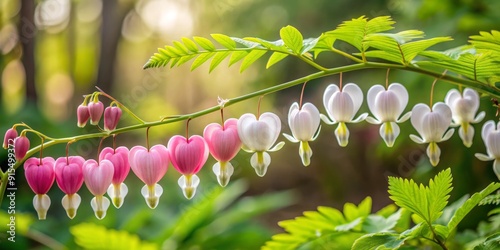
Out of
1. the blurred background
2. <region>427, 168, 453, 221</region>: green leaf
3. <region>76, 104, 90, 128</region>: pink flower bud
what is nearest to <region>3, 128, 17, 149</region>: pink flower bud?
<region>76, 104, 90, 128</region>: pink flower bud

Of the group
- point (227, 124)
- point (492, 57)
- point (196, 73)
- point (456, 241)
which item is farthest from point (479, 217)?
point (196, 73)

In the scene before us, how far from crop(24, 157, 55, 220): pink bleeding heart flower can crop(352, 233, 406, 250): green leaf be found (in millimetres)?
497

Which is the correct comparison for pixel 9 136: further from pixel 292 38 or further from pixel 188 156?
pixel 292 38

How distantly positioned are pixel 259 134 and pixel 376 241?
0.82 ft

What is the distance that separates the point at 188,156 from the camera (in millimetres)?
871

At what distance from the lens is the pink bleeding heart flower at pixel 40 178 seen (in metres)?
0.85

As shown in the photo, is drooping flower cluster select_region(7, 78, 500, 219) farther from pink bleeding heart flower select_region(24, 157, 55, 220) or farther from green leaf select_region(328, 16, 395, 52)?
green leaf select_region(328, 16, 395, 52)

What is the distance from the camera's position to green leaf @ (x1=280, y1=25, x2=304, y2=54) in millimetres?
821

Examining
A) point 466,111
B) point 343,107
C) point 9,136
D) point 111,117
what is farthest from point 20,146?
point 466,111

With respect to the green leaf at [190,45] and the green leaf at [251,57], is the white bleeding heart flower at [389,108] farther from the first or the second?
the green leaf at [190,45]

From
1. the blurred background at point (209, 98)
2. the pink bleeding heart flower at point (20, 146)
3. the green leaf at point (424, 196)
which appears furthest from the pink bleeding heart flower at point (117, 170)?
the blurred background at point (209, 98)

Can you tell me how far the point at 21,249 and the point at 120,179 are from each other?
6.37 ft

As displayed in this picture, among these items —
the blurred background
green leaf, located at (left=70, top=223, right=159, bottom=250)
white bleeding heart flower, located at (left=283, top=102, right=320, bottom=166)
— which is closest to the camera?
white bleeding heart flower, located at (left=283, top=102, right=320, bottom=166)

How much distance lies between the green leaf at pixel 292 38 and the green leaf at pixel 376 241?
0.32 meters
